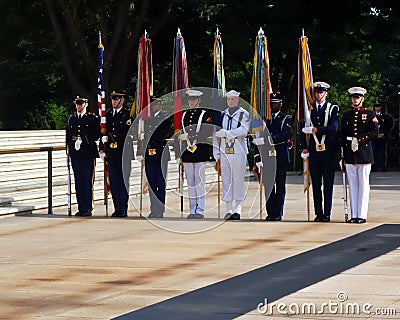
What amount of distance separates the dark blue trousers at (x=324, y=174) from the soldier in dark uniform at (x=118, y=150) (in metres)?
2.73

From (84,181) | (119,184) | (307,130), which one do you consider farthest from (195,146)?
(84,181)

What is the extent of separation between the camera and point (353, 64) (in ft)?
120

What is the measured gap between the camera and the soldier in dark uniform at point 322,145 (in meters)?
14.4

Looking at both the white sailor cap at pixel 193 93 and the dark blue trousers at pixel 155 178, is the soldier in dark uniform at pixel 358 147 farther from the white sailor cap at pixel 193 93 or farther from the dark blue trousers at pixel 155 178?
the dark blue trousers at pixel 155 178

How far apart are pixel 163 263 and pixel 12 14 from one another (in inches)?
795

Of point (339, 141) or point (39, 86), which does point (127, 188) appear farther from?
point (39, 86)

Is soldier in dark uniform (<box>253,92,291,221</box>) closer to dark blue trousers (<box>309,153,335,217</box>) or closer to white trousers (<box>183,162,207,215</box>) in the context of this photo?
dark blue trousers (<box>309,153,335,217</box>)

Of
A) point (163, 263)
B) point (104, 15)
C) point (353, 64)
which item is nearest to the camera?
point (163, 263)

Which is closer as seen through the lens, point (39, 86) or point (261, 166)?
point (261, 166)

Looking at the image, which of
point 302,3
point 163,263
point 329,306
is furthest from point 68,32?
point 329,306

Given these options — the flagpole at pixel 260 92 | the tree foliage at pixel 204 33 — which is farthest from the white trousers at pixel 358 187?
the tree foliage at pixel 204 33

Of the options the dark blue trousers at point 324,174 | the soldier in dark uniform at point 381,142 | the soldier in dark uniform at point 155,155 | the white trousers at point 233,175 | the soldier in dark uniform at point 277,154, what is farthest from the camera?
the soldier in dark uniform at point 381,142

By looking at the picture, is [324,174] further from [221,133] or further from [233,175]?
[221,133]

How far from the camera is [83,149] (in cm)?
1570
